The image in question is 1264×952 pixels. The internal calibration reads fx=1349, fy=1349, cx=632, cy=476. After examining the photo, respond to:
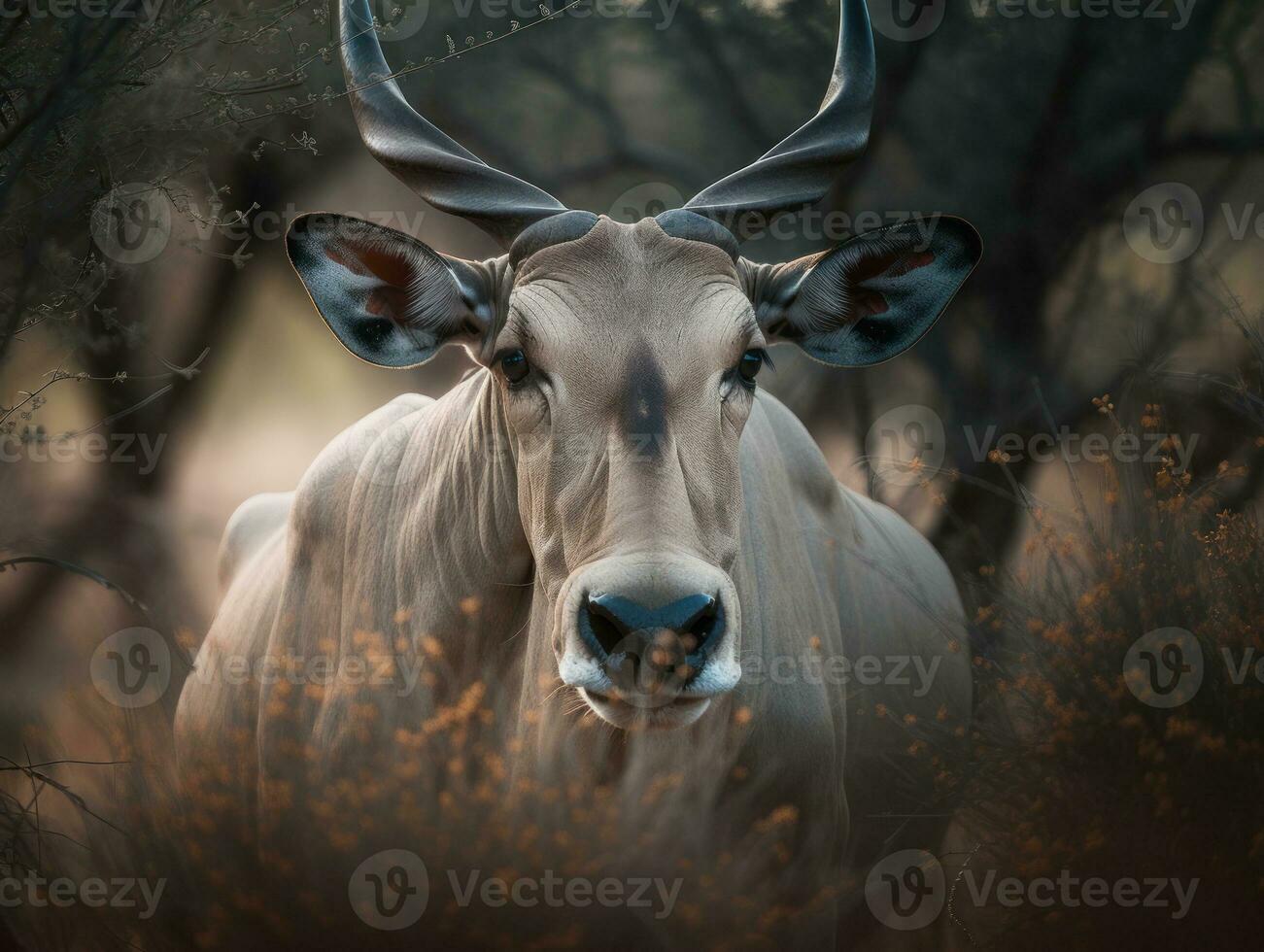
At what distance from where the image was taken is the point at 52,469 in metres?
7.86

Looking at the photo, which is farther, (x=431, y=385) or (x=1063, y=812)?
(x=431, y=385)

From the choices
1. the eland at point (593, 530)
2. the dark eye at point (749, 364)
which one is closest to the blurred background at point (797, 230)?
the eland at point (593, 530)

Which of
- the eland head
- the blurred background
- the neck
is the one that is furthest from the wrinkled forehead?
the blurred background

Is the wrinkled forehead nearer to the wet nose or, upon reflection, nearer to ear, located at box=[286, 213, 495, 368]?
ear, located at box=[286, 213, 495, 368]

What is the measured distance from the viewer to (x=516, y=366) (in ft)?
12.9

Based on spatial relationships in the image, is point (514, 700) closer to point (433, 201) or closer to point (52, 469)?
point (433, 201)

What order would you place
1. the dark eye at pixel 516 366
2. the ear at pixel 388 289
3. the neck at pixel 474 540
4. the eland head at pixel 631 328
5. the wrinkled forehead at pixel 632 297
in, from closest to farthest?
the eland head at pixel 631 328 → the wrinkled forehead at pixel 632 297 → the dark eye at pixel 516 366 → the ear at pixel 388 289 → the neck at pixel 474 540

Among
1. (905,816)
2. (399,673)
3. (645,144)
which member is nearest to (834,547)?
(905,816)

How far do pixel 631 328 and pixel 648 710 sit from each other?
42.0 inches

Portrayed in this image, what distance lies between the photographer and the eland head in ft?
11.0

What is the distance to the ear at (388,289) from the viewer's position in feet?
13.3

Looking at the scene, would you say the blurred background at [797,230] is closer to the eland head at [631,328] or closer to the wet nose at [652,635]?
the eland head at [631,328]

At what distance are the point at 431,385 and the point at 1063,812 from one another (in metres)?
6.11

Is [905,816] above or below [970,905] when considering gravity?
above
